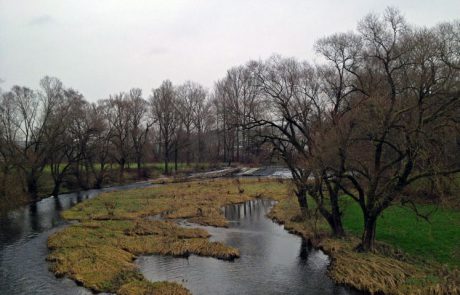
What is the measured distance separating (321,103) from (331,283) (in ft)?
65.3

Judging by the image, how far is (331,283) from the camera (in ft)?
66.0

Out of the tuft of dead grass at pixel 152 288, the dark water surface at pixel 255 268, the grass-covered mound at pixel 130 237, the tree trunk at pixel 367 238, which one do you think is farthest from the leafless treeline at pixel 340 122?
the tuft of dead grass at pixel 152 288

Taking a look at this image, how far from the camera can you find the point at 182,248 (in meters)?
25.5

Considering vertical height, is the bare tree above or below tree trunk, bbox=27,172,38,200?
above

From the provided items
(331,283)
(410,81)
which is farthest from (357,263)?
(410,81)

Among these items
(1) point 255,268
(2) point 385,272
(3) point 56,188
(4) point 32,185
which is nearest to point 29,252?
(1) point 255,268

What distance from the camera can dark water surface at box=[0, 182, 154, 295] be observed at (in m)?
19.6

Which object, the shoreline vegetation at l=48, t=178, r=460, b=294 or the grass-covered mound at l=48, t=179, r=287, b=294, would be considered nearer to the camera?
the shoreline vegetation at l=48, t=178, r=460, b=294

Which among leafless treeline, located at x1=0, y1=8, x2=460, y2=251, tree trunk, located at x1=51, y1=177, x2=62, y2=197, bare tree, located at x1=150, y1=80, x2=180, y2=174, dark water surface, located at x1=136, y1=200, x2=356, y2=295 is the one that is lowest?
dark water surface, located at x1=136, y1=200, x2=356, y2=295

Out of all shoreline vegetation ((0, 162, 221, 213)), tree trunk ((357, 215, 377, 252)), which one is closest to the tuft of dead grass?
tree trunk ((357, 215, 377, 252))

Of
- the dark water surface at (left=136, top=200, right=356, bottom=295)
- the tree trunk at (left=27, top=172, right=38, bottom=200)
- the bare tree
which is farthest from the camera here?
the bare tree

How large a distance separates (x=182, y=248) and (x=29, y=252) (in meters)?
9.91

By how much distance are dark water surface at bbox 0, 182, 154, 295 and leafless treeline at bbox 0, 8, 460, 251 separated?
221 inches

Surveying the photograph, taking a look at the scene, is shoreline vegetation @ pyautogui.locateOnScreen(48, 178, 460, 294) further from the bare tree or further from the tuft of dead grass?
the bare tree
